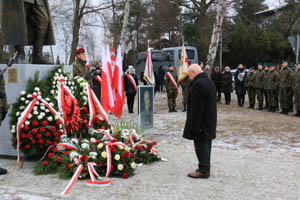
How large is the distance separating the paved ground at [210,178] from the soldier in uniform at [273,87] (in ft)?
18.8

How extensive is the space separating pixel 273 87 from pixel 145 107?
277 inches

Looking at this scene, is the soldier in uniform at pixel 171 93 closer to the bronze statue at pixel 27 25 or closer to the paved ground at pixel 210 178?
the paved ground at pixel 210 178

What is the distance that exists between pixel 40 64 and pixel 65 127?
1.37m

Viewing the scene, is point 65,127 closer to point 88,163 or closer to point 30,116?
point 30,116

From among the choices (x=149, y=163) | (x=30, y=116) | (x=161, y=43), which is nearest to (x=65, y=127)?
(x=30, y=116)

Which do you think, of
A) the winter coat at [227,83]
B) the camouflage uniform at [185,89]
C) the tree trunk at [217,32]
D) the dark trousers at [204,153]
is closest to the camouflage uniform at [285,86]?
the winter coat at [227,83]

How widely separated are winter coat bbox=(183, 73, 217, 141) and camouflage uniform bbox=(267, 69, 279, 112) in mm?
9899

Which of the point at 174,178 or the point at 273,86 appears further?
the point at 273,86

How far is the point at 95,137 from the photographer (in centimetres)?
667

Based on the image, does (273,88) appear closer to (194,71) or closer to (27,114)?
(194,71)

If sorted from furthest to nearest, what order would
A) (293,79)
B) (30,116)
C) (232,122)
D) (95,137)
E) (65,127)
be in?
(293,79)
(232,122)
(95,137)
(65,127)
(30,116)

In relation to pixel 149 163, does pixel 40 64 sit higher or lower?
higher

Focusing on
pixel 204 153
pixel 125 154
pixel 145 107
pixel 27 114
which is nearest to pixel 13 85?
pixel 27 114

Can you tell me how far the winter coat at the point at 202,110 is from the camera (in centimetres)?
525
